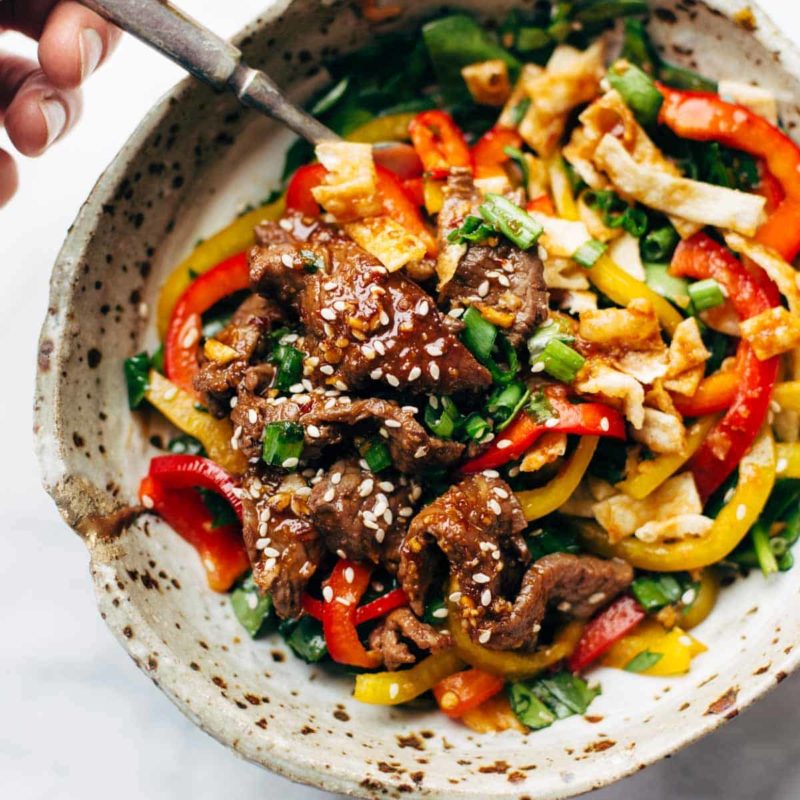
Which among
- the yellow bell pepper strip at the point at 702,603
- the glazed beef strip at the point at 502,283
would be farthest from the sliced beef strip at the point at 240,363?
the yellow bell pepper strip at the point at 702,603

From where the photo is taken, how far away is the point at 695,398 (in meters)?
3.08

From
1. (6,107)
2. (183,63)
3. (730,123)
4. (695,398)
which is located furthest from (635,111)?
(6,107)

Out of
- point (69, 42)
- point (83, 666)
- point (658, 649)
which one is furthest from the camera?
point (83, 666)

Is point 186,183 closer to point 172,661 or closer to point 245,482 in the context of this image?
point 245,482

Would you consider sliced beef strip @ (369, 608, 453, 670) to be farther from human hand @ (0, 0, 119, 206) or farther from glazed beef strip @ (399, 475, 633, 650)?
human hand @ (0, 0, 119, 206)

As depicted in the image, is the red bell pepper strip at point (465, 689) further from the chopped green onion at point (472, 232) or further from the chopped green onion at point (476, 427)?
the chopped green onion at point (472, 232)

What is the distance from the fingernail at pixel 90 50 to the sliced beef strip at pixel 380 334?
1.04 m

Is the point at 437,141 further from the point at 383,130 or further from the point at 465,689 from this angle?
the point at 465,689

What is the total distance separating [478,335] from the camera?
116 inches

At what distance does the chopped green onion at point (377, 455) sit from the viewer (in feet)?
9.73

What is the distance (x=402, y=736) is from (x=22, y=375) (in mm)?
2325

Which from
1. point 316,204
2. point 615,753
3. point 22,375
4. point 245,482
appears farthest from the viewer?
point 22,375

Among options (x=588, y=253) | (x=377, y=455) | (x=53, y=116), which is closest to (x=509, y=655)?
(x=377, y=455)

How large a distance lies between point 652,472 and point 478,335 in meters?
0.77
